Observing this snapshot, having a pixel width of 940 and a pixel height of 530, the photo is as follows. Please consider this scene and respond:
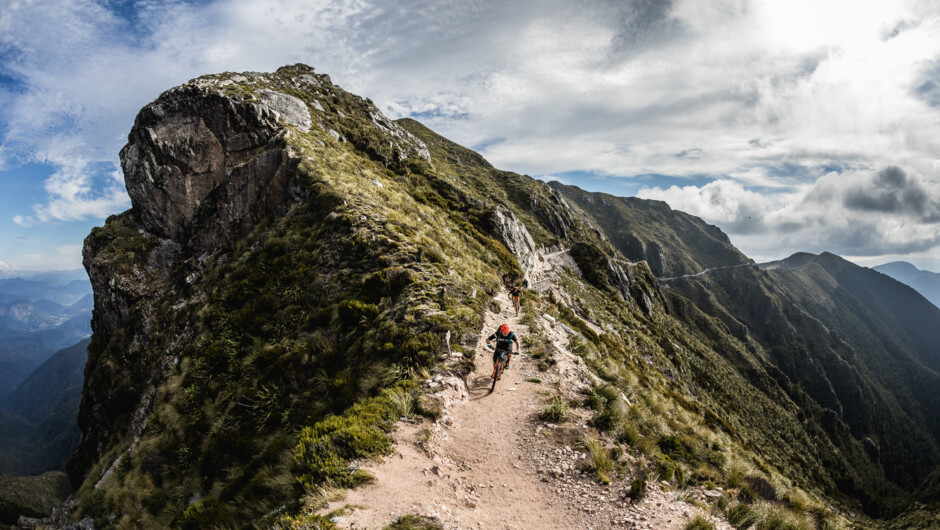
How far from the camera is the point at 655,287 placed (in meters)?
148

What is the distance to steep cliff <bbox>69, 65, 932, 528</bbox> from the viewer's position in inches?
403

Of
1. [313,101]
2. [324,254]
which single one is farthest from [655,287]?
[324,254]

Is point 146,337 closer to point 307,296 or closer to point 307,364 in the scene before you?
point 307,296

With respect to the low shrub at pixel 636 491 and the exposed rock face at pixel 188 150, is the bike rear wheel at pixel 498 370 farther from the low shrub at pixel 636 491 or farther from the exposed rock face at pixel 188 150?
the exposed rock face at pixel 188 150

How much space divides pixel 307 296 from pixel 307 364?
545cm

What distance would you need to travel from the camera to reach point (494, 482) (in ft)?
27.9

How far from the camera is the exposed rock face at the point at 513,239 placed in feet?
156

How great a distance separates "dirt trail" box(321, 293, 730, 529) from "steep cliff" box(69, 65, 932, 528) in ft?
2.00

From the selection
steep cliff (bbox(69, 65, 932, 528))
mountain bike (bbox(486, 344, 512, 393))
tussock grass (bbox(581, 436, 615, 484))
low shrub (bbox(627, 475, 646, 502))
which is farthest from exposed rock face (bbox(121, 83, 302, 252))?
low shrub (bbox(627, 475, 646, 502))

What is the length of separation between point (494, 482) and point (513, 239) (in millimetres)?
42938

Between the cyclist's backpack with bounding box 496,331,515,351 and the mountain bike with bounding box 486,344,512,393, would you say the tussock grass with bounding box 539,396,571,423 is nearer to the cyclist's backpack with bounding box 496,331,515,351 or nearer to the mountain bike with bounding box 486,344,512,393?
the mountain bike with bounding box 486,344,512,393

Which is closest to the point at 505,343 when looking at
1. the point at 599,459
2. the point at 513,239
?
the point at 599,459

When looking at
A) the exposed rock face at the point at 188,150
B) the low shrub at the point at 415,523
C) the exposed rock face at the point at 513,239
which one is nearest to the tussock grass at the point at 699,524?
the low shrub at the point at 415,523

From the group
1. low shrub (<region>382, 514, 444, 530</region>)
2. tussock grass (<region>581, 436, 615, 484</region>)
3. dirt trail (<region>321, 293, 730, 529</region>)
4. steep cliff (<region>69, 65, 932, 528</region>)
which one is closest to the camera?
low shrub (<region>382, 514, 444, 530</region>)
